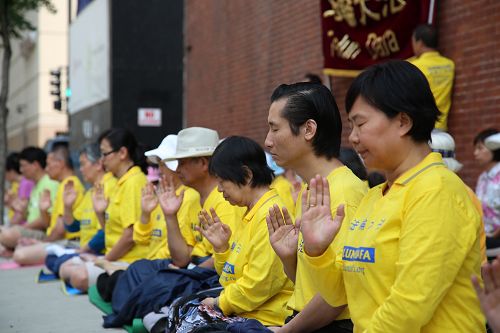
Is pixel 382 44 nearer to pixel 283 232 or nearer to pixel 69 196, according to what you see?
pixel 69 196

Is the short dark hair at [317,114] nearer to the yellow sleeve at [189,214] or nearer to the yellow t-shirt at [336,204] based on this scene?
the yellow t-shirt at [336,204]

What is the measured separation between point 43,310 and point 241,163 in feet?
11.0

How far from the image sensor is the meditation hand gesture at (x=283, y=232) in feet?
11.4

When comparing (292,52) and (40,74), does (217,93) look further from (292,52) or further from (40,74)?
(40,74)

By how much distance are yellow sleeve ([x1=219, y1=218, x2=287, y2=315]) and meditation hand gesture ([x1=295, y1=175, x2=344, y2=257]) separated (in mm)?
1206

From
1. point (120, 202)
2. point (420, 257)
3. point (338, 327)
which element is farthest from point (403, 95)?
point (120, 202)

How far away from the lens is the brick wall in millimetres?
6844

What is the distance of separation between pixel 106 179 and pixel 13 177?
25.2ft

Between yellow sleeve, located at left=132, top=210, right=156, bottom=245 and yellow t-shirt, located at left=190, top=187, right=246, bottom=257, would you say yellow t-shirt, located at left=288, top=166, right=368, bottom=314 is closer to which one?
yellow t-shirt, located at left=190, top=187, right=246, bottom=257

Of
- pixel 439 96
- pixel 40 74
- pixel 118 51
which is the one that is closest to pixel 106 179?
pixel 439 96

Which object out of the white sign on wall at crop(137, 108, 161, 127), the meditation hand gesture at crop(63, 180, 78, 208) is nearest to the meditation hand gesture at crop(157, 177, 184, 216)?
the meditation hand gesture at crop(63, 180, 78, 208)

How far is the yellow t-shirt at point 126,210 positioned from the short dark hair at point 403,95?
4.38m

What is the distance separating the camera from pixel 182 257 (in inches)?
227

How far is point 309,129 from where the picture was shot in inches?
144
